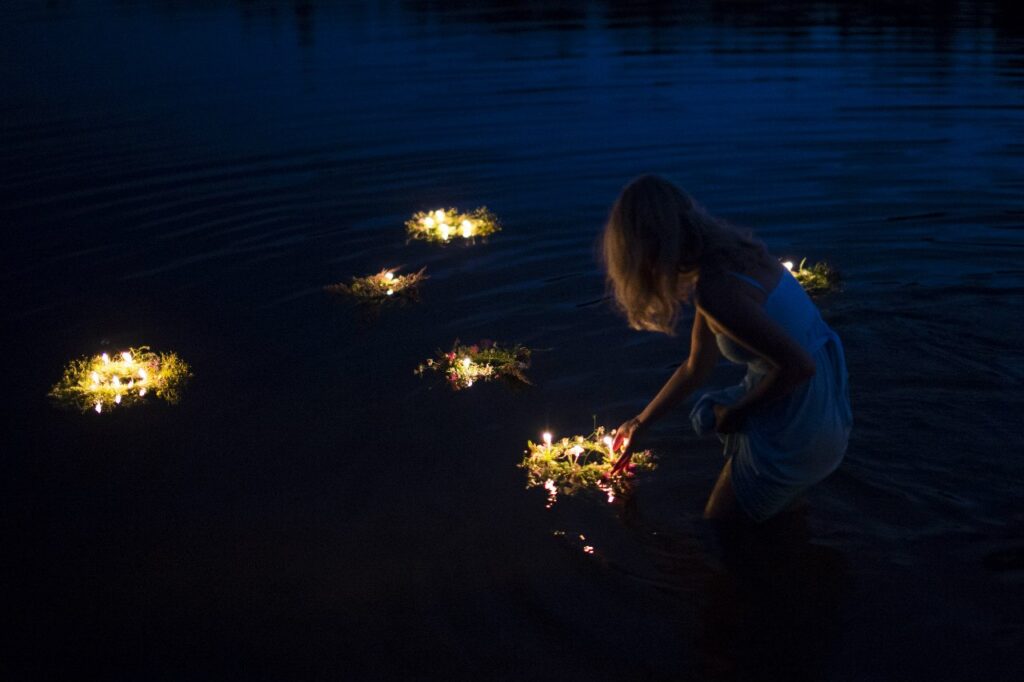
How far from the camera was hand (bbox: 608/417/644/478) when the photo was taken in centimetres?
635

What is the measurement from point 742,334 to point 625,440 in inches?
70.9

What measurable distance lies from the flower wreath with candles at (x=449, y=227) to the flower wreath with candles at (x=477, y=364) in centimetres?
410

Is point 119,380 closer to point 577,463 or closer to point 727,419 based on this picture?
point 577,463

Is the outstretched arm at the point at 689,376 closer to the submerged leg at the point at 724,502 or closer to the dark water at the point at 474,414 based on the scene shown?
the submerged leg at the point at 724,502

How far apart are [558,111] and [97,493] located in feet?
57.4

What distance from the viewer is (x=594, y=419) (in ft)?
27.6

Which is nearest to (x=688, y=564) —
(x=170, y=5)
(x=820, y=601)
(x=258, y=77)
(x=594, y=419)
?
(x=820, y=601)

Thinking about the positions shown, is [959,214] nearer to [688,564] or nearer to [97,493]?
[688,564]

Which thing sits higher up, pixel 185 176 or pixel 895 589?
pixel 185 176

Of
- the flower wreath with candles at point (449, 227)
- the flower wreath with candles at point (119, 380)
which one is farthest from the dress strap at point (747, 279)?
the flower wreath with candles at point (449, 227)

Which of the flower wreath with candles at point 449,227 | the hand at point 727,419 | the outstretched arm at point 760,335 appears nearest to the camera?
the outstretched arm at point 760,335

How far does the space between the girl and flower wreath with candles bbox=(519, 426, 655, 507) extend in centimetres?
130

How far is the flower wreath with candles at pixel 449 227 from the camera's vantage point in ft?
44.9

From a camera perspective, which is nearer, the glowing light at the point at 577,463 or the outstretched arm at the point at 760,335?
the outstretched arm at the point at 760,335
